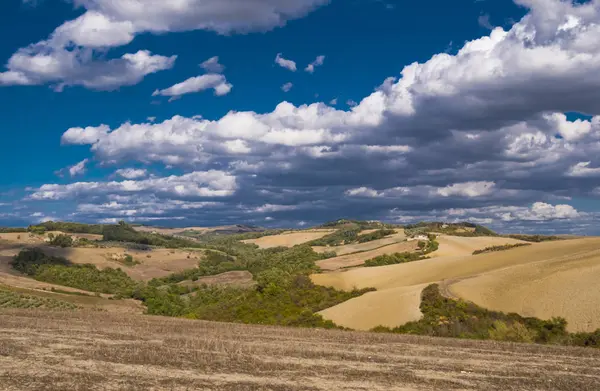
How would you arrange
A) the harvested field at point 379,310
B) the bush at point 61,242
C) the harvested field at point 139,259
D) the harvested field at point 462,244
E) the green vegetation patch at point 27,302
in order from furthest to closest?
the bush at point 61,242 < the harvested field at point 139,259 < the harvested field at point 462,244 < the green vegetation patch at point 27,302 < the harvested field at point 379,310

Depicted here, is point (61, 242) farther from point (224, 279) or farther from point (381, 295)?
point (381, 295)

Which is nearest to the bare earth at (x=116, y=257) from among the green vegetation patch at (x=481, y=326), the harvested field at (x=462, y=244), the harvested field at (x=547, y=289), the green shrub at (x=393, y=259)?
the green shrub at (x=393, y=259)

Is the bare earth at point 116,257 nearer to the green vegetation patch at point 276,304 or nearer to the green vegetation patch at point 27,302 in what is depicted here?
the green vegetation patch at point 27,302

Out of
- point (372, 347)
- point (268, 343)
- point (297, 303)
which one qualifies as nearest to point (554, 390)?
point (372, 347)

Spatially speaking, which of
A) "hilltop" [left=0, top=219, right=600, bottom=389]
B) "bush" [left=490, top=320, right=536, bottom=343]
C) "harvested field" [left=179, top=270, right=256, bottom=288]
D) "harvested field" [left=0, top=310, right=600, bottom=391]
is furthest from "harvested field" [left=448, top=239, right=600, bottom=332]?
"harvested field" [left=179, top=270, right=256, bottom=288]

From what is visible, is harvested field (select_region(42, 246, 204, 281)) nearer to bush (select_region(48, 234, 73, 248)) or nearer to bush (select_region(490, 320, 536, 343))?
bush (select_region(48, 234, 73, 248))

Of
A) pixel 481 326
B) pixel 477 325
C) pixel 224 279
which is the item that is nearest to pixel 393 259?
pixel 224 279
